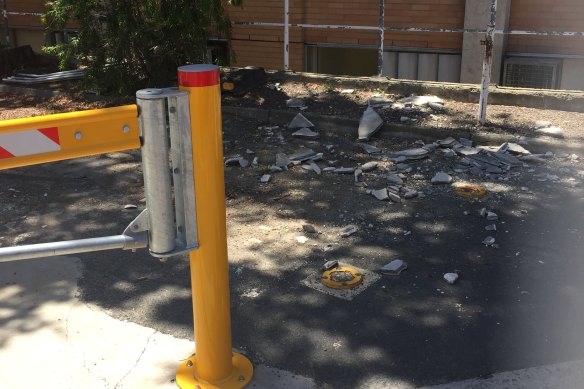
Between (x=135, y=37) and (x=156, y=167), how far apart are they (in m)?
6.64

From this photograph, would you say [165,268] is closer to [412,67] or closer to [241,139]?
[241,139]

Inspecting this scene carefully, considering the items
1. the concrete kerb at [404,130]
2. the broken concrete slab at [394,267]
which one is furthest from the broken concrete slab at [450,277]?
the concrete kerb at [404,130]

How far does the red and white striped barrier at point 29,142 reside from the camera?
2.76 m

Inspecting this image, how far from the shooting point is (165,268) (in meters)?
4.78

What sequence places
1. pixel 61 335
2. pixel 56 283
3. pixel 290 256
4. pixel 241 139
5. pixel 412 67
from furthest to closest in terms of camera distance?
pixel 412 67, pixel 241 139, pixel 290 256, pixel 56 283, pixel 61 335

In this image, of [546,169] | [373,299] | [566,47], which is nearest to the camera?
[373,299]

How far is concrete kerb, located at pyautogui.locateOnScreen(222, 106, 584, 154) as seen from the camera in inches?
278

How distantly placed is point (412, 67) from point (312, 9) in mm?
2105

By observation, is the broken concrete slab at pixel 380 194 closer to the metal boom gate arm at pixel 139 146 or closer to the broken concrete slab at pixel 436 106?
the broken concrete slab at pixel 436 106

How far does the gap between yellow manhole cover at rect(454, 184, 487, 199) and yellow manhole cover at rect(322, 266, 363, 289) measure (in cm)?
175

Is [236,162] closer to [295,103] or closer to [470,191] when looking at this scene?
[295,103]

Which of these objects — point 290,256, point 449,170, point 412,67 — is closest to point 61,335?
point 290,256

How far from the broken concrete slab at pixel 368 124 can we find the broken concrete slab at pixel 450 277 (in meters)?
3.31

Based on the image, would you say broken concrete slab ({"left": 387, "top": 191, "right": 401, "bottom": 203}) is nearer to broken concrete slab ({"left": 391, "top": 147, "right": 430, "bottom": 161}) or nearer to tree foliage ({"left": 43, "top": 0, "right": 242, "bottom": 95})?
broken concrete slab ({"left": 391, "top": 147, "right": 430, "bottom": 161})
